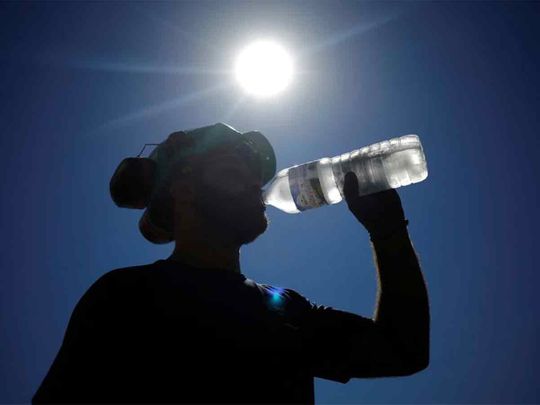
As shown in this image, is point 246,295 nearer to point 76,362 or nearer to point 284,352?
point 284,352

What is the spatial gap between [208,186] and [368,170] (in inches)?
69.1

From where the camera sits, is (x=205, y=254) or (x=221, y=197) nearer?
(x=205, y=254)

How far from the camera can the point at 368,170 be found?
3.65 metres

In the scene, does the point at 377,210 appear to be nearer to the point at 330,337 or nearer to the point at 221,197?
the point at 330,337

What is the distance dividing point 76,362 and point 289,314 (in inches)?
41.4

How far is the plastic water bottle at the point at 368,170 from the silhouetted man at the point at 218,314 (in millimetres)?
535

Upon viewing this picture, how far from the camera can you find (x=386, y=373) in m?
2.15

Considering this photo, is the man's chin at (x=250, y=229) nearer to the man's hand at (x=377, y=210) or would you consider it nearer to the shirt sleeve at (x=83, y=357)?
the man's hand at (x=377, y=210)

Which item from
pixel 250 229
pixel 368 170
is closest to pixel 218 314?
pixel 250 229

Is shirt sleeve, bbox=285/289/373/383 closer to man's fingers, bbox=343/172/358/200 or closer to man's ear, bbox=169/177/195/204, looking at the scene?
man's fingers, bbox=343/172/358/200

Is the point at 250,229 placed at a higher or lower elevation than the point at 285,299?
higher

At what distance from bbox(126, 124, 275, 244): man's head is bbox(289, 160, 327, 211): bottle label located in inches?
24.7

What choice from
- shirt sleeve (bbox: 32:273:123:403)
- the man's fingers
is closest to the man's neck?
shirt sleeve (bbox: 32:273:123:403)

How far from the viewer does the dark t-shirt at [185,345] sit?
61.5 inches
